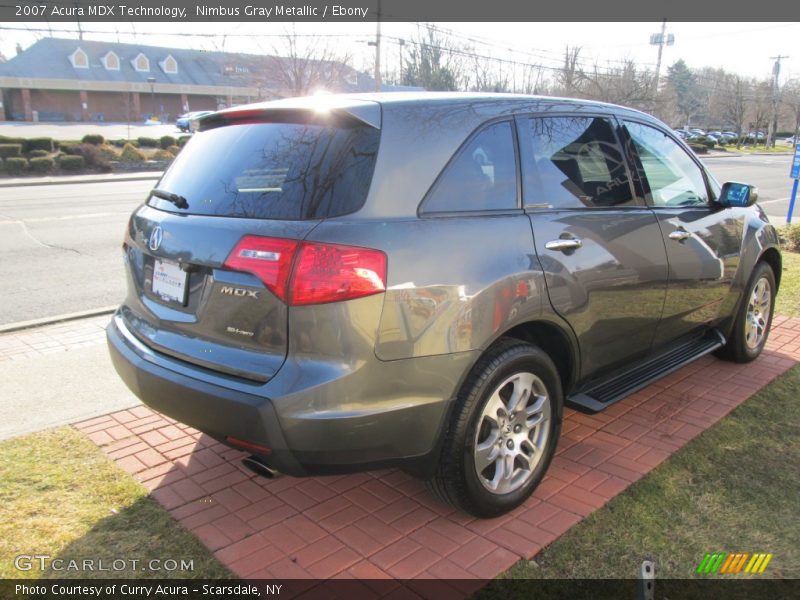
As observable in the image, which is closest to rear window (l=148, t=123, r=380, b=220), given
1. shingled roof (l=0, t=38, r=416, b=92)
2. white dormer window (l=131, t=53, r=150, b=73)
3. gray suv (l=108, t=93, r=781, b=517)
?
gray suv (l=108, t=93, r=781, b=517)

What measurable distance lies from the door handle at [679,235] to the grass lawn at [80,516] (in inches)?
119

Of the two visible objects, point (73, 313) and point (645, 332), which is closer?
point (645, 332)

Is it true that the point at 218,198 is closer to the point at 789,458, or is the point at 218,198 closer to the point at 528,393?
the point at 528,393

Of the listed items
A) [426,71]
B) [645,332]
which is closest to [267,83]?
[426,71]

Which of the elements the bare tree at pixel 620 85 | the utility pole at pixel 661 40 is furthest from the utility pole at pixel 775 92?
the bare tree at pixel 620 85

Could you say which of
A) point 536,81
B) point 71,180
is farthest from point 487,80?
point 71,180

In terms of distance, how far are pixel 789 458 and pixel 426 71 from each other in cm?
4279

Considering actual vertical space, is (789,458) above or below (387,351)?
below

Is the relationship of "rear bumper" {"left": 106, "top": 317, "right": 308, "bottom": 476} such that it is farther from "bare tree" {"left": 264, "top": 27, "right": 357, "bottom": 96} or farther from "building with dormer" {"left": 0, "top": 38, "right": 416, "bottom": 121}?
"building with dormer" {"left": 0, "top": 38, "right": 416, "bottom": 121}

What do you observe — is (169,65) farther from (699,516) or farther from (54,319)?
(699,516)

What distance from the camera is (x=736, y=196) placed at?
4.30 meters

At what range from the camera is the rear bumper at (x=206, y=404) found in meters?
2.37

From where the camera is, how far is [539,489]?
10.7ft

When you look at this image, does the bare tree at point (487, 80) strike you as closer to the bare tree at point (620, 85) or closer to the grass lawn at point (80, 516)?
the bare tree at point (620, 85)
